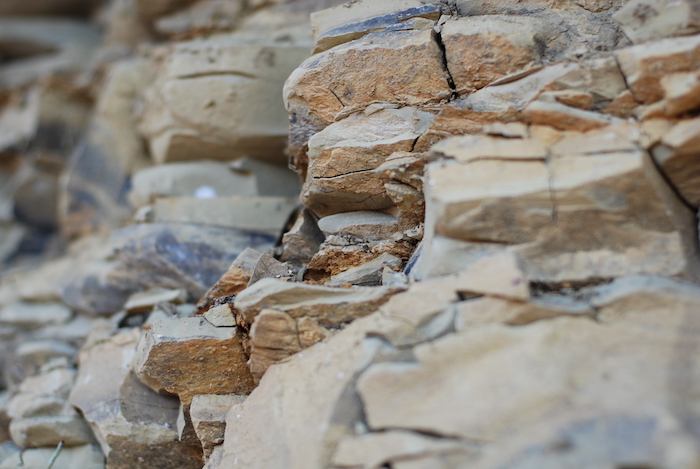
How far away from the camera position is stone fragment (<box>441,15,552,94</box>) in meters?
2.69

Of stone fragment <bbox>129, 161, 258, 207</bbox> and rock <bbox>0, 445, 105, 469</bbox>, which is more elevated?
stone fragment <bbox>129, 161, 258, 207</bbox>

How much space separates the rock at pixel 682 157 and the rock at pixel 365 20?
1.43m

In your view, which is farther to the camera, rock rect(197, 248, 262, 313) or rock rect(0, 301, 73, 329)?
rock rect(0, 301, 73, 329)

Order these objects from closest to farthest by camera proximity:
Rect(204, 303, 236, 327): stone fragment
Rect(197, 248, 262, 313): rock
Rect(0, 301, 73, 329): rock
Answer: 1. Rect(204, 303, 236, 327): stone fragment
2. Rect(197, 248, 262, 313): rock
3. Rect(0, 301, 73, 329): rock

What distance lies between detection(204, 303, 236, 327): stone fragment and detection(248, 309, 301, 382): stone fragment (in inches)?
12.8

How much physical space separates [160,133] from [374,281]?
112 inches

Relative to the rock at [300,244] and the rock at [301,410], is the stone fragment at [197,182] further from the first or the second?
the rock at [301,410]

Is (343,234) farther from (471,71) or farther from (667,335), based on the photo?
(667,335)

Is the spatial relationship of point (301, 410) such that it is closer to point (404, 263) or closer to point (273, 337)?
point (273, 337)

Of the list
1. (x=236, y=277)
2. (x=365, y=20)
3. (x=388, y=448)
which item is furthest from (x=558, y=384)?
(x=365, y=20)

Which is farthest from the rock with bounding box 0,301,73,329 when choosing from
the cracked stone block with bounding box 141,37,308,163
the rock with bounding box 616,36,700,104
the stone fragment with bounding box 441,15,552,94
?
→ the rock with bounding box 616,36,700,104

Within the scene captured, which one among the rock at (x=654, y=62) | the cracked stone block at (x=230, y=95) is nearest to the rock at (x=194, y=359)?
the cracked stone block at (x=230, y=95)

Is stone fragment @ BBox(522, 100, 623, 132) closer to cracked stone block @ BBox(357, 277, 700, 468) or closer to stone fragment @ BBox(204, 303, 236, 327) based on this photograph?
cracked stone block @ BBox(357, 277, 700, 468)

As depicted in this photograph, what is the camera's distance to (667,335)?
5.89ft
